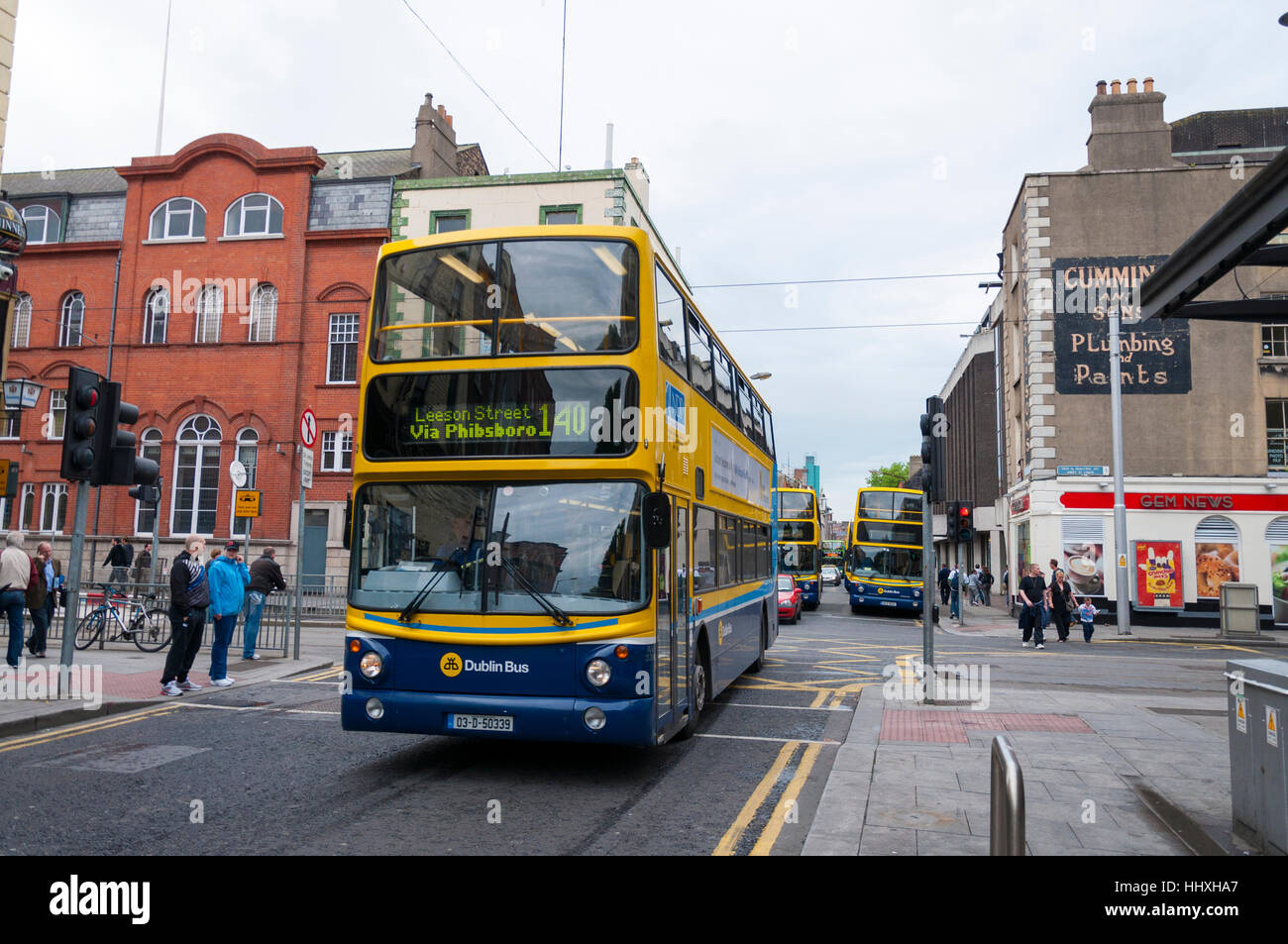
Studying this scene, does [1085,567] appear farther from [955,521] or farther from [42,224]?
[42,224]

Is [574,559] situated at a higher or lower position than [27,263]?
lower

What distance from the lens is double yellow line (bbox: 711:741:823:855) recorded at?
18.3 ft

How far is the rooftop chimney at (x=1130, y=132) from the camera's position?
3019cm

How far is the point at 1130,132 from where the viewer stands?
30328 mm

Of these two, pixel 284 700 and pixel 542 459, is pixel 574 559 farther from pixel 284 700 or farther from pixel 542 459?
pixel 284 700

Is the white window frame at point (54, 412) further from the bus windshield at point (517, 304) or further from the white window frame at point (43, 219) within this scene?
the bus windshield at point (517, 304)

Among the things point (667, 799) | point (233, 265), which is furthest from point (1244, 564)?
point (233, 265)

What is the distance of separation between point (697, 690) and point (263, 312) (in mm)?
28280

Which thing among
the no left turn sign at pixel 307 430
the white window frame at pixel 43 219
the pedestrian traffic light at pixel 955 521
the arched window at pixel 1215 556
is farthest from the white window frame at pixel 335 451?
the arched window at pixel 1215 556

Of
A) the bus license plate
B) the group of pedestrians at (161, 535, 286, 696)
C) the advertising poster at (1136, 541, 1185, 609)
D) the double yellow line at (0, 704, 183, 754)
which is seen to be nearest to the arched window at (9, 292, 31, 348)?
the group of pedestrians at (161, 535, 286, 696)

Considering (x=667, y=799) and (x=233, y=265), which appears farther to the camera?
(x=233, y=265)

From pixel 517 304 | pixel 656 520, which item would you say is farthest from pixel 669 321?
pixel 656 520

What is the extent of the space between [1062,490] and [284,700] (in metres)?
25.2

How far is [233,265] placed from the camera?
107 ft
